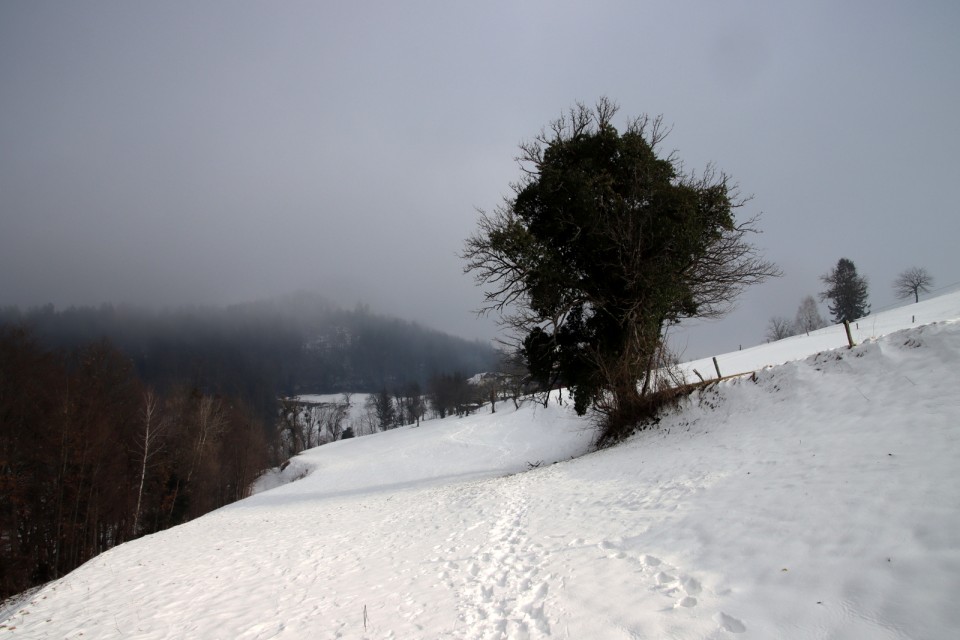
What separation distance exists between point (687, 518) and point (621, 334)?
1064 centimetres

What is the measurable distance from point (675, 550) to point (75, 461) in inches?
1089

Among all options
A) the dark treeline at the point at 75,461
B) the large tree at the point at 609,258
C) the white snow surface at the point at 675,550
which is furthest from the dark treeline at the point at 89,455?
the large tree at the point at 609,258

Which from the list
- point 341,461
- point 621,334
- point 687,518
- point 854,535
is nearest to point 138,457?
point 341,461

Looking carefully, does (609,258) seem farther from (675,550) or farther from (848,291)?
(848,291)

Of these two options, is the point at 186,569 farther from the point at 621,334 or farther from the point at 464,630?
the point at 621,334

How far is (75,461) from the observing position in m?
19.9

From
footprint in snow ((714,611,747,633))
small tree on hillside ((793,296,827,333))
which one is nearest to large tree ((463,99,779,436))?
footprint in snow ((714,611,747,633))

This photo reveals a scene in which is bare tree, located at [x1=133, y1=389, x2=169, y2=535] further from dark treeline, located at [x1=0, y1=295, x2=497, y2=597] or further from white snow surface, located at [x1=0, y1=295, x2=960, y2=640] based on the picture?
white snow surface, located at [x1=0, y1=295, x2=960, y2=640]

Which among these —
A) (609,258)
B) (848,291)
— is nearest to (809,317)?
(848,291)

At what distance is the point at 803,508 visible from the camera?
445 cm

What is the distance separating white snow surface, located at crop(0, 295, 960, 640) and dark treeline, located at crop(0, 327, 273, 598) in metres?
12.8

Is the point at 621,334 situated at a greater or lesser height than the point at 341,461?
greater

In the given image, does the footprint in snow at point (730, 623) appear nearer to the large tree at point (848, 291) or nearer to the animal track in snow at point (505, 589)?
the animal track in snow at point (505, 589)

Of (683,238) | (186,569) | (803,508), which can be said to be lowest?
(186,569)
